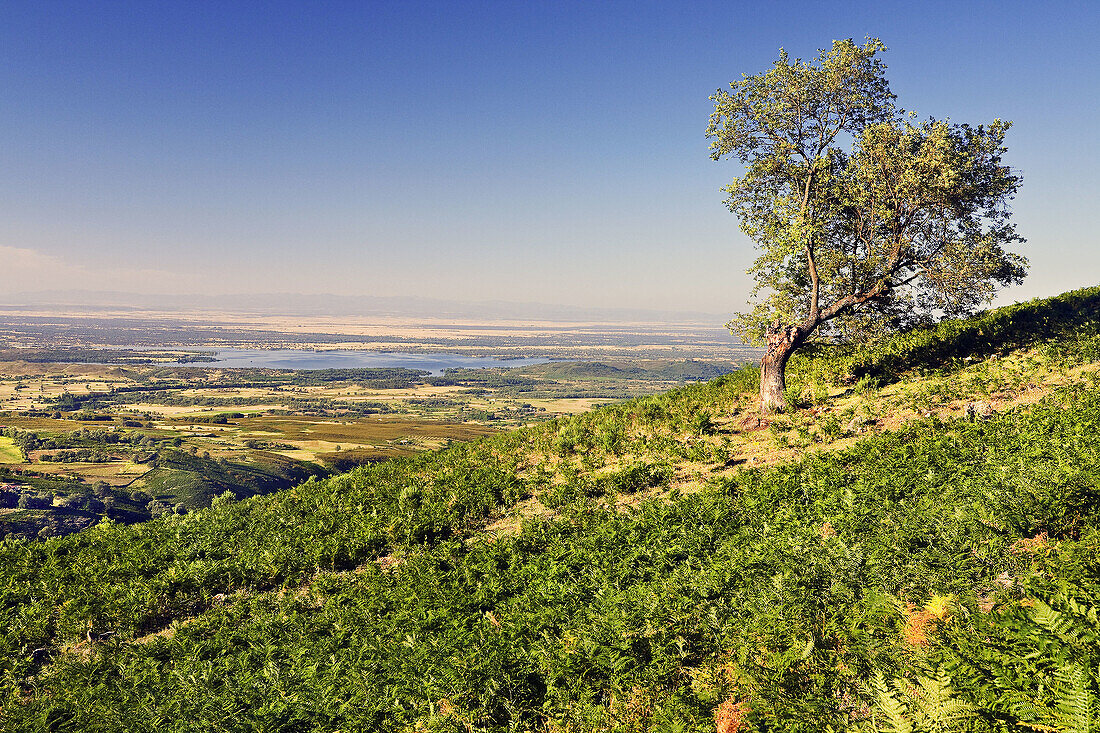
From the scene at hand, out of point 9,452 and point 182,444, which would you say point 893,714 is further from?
point 182,444

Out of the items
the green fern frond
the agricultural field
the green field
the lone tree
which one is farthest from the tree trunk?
the green field

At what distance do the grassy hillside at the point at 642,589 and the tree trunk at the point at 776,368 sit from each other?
112 cm

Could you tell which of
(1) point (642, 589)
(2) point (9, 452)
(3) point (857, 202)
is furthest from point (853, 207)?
(2) point (9, 452)

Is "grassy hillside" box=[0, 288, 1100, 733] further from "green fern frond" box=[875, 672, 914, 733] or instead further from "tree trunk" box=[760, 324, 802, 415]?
"tree trunk" box=[760, 324, 802, 415]

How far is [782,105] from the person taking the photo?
20.9 metres

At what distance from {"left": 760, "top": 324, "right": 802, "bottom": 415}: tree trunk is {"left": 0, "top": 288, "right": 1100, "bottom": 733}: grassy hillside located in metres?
1.12

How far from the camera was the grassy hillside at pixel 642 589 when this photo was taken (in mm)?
6043

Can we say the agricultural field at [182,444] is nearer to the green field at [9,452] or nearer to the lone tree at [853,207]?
the green field at [9,452]

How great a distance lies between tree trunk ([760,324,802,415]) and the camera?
66.4ft

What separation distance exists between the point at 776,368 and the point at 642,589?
45.6ft

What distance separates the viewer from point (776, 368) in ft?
67.1

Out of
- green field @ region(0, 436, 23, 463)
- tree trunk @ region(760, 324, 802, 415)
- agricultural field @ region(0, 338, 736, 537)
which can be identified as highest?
tree trunk @ region(760, 324, 802, 415)

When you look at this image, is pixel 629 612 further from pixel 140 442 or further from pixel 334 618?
pixel 140 442

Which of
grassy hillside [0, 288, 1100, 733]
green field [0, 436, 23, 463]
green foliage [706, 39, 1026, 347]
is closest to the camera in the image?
grassy hillside [0, 288, 1100, 733]
